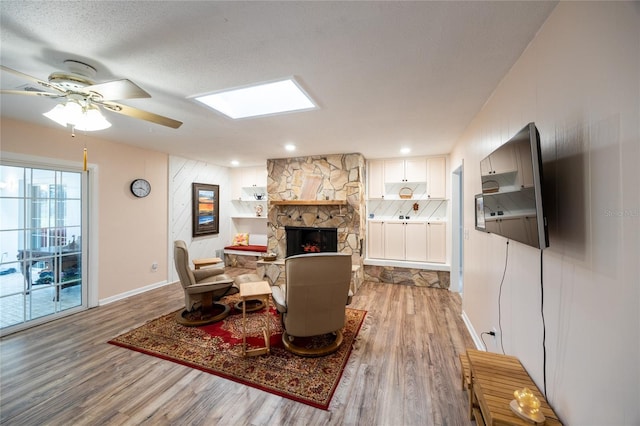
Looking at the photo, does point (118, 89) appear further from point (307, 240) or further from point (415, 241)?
point (415, 241)

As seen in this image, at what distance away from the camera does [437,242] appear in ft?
15.0

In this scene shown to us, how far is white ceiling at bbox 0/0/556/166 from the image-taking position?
1271 millimetres

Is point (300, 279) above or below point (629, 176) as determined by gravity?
below

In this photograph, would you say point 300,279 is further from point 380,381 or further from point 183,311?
point 183,311

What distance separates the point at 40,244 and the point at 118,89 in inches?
119

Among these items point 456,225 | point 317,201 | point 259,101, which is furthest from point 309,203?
point 456,225

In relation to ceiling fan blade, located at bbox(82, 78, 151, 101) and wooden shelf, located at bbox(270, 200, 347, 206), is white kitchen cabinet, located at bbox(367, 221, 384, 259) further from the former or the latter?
ceiling fan blade, located at bbox(82, 78, 151, 101)

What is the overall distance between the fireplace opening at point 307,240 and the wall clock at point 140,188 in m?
2.60

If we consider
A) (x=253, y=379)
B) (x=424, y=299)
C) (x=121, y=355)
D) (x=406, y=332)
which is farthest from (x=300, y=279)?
(x=424, y=299)

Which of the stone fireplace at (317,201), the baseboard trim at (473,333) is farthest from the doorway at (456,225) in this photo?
the stone fireplace at (317,201)

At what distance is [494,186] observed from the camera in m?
1.62

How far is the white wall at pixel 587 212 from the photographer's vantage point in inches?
32.4

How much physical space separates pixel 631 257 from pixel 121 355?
12.0ft

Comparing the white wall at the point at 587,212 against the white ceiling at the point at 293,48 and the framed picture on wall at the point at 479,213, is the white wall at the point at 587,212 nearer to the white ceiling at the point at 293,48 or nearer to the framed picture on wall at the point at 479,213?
the white ceiling at the point at 293,48
